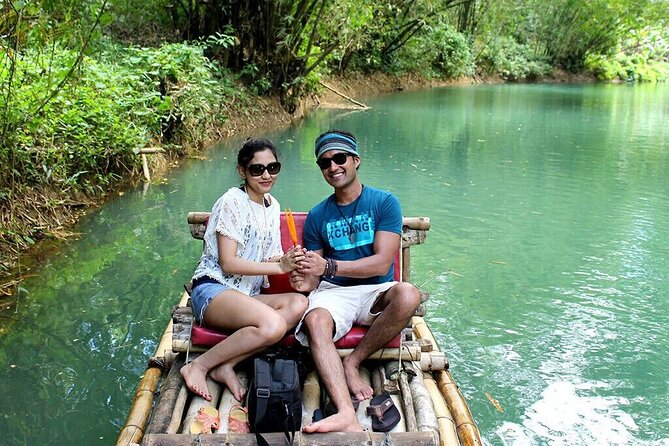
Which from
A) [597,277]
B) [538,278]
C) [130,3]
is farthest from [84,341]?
[130,3]

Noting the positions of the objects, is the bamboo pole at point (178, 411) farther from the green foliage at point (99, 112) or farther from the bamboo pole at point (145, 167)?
the bamboo pole at point (145, 167)

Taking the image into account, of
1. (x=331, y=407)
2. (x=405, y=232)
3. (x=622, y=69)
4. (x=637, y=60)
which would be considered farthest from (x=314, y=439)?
(x=637, y=60)

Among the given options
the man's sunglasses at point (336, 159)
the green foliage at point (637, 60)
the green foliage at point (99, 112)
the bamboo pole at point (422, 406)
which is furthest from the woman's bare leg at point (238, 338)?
the green foliage at point (637, 60)

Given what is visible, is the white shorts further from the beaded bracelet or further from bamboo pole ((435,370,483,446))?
bamboo pole ((435,370,483,446))

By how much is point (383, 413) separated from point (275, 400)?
450 millimetres

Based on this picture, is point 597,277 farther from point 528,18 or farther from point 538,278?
point 528,18

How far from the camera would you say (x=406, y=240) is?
362 cm

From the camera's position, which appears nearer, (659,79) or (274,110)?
(274,110)

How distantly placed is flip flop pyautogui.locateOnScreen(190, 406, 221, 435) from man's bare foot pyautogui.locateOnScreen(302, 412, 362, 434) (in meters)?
0.39

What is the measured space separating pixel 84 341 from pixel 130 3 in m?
11.0

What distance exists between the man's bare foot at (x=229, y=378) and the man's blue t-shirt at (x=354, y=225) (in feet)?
2.33

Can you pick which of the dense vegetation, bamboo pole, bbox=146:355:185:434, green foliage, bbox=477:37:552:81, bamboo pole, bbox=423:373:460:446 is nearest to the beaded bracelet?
bamboo pole, bbox=423:373:460:446

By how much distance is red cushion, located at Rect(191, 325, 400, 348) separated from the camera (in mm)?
3029

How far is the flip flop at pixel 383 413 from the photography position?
2535 millimetres
